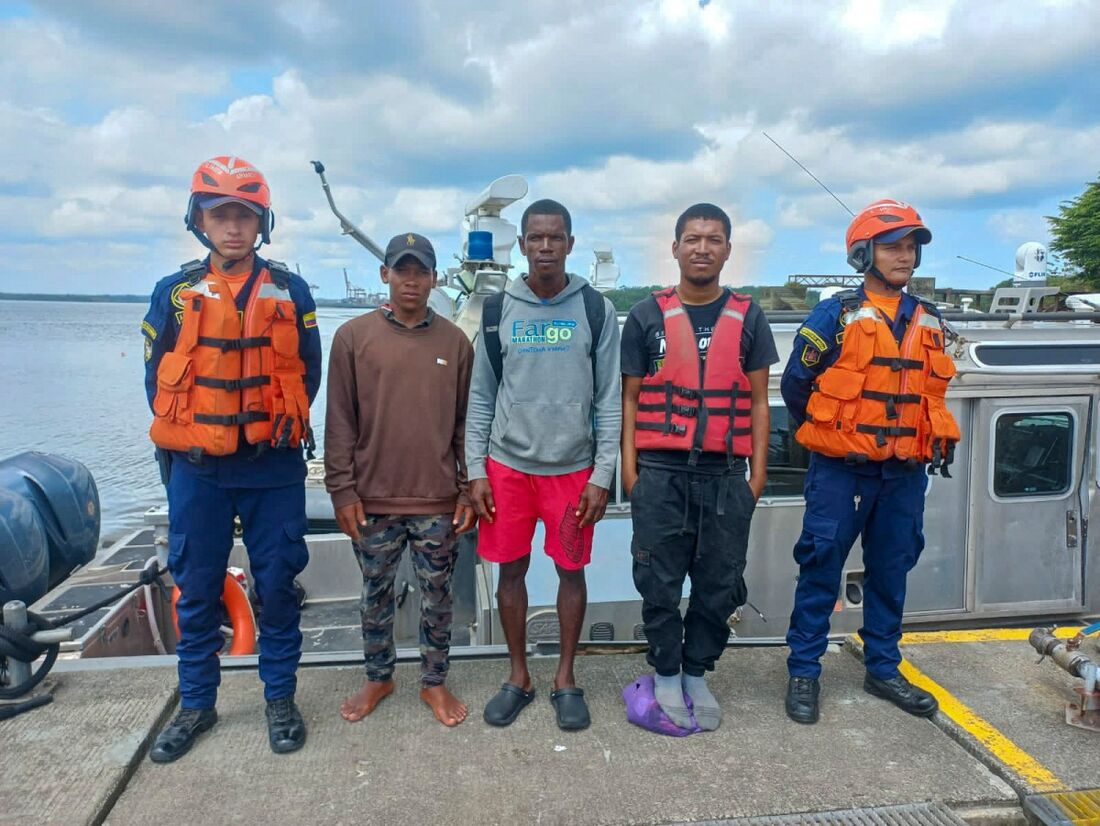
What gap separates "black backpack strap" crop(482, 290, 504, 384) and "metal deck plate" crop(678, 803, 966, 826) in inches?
71.1

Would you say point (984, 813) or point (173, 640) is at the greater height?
point (984, 813)

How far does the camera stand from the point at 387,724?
306 centimetres

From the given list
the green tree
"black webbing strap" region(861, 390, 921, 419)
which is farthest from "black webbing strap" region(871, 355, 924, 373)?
the green tree

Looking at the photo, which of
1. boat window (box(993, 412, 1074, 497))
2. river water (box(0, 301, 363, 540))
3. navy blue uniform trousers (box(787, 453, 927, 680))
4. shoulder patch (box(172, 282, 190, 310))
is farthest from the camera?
river water (box(0, 301, 363, 540))

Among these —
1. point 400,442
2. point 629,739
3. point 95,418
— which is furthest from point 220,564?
point 95,418

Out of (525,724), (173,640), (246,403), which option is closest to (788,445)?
(525,724)

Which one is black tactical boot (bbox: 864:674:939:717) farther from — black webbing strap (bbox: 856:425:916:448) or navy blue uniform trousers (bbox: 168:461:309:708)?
navy blue uniform trousers (bbox: 168:461:309:708)

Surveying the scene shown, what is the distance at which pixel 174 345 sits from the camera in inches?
114

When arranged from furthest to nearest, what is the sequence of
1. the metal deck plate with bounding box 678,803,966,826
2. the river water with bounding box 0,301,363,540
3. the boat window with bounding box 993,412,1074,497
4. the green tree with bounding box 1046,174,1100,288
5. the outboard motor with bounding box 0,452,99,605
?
1. the green tree with bounding box 1046,174,1100,288
2. the river water with bounding box 0,301,363,540
3. the boat window with bounding box 993,412,1074,497
4. the outboard motor with bounding box 0,452,99,605
5. the metal deck plate with bounding box 678,803,966,826

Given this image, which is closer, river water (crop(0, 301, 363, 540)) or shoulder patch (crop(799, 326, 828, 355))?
shoulder patch (crop(799, 326, 828, 355))

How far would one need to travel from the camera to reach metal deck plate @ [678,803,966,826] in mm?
2500

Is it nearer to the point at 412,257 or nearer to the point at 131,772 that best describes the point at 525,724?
the point at 131,772

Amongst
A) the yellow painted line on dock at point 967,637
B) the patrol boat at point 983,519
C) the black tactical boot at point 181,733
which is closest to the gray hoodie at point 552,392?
the black tactical boot at point 181,733

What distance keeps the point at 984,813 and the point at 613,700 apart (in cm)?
139
